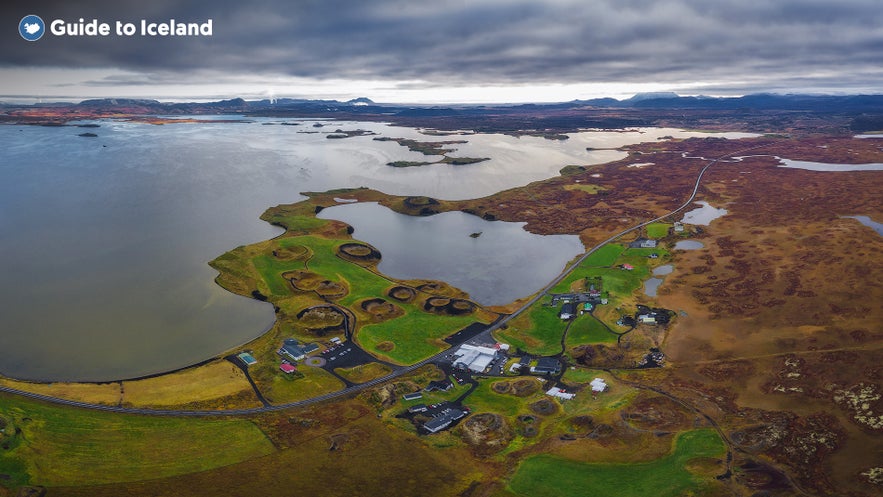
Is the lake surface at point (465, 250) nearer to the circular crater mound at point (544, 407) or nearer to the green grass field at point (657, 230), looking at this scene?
the green grass field at point (657, 230)

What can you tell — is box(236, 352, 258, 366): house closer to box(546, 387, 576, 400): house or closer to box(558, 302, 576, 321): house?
box(546, 387, 576, 400): house

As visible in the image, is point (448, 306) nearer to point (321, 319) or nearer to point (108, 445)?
point (321, 319)

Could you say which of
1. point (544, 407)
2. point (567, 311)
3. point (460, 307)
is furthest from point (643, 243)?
point (544, 407)

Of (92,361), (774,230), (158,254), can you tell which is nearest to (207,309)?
(92,361)

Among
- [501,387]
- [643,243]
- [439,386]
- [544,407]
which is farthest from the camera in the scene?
[643,243]

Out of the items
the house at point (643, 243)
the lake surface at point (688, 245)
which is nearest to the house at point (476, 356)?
the house at point (643, 243)

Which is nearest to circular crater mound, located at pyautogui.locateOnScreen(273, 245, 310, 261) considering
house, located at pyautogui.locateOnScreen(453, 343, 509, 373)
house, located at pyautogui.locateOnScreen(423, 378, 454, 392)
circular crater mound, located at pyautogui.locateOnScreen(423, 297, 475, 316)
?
circular crater mound, located at pyautogui.locateOnScreen(423, 297, 475, 316)
